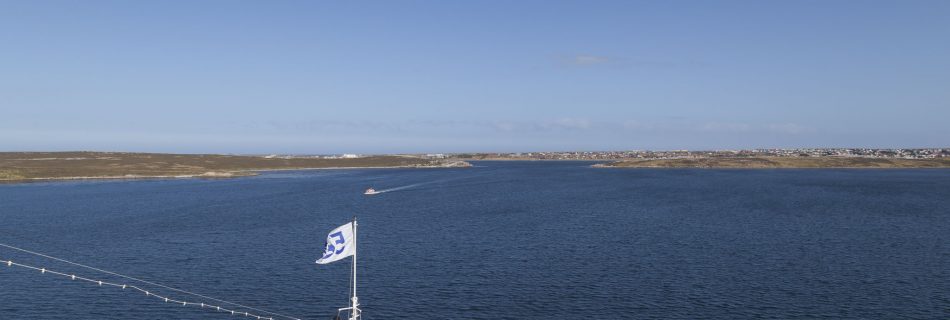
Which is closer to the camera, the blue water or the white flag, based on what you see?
the white flag

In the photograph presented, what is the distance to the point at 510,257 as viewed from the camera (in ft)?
222

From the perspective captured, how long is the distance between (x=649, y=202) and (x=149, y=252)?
90.5 meters

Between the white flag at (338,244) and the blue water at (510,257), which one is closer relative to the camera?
the white flag at (338,244)

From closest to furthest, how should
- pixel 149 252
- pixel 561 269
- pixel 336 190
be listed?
1. pixel 561 269
2. pixel 149 252
3. pixel 336 190

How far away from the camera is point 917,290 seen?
51.7 meters

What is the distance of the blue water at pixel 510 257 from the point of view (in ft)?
159

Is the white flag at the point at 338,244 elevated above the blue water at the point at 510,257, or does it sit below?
above

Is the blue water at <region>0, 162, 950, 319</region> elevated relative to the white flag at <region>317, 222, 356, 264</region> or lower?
lower

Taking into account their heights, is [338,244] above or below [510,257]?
above

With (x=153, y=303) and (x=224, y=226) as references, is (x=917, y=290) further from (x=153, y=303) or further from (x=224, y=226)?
(x=224, y=226)

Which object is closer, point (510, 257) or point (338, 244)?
point (338, 244)

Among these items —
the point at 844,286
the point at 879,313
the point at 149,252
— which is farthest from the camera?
the point at 149,252

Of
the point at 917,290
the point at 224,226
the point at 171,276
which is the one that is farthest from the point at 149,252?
the point at 917,290

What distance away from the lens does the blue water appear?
48375 mm
